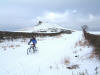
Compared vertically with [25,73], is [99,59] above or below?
above

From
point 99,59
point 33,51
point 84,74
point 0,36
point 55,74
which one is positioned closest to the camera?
point 84,74

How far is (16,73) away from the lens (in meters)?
5.55

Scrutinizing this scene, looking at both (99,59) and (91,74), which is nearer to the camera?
(91,74)

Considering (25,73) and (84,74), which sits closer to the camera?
(84,74)

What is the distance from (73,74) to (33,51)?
6791 mm

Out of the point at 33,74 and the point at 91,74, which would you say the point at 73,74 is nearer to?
the point at 91,74

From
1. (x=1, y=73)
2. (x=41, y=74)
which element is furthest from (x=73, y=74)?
(x=1, y=73)

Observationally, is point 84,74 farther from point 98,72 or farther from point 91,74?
point 98,72

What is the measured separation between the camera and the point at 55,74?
5.29m

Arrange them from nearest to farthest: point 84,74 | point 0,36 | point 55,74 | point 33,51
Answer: point 84,74, point 55,74, point 33,51, point 0,36

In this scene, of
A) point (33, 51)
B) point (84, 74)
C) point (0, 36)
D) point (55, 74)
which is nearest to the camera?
point (84, 74)

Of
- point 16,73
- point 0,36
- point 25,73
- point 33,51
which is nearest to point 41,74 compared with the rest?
point 25,73

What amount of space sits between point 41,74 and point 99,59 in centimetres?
404

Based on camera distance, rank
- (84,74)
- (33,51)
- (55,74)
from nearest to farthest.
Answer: (84,74), (55,74), (33,51)
